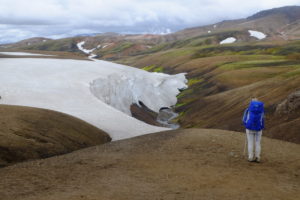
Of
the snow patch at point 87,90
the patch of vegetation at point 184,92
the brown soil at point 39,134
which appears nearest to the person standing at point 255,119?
the brown soil at point 39,134

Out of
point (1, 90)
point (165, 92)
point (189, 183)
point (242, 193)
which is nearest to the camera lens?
point (242, 193)

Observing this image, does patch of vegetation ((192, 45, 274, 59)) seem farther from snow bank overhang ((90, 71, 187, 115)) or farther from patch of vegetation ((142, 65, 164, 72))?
snow bank overhang ((90, 71, 187, 115))

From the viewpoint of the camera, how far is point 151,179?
14.7 metres

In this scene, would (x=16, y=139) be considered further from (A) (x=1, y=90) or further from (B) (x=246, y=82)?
(B) (x=246, y=82)

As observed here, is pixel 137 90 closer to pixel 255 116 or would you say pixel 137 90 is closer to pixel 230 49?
pixel 255 116

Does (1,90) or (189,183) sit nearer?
(189,183)

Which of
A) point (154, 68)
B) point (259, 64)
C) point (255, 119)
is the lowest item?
point (154, 68)

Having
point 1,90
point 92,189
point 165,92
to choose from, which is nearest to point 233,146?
point 92,189

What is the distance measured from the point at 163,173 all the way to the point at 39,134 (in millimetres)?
10495

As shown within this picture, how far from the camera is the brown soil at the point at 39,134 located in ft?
63.2

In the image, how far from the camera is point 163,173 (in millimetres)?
15641

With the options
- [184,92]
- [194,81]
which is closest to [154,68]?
[194,81]

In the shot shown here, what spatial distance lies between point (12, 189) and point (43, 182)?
4.33 ft

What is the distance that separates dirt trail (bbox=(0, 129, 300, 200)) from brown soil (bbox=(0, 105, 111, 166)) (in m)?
1.67
